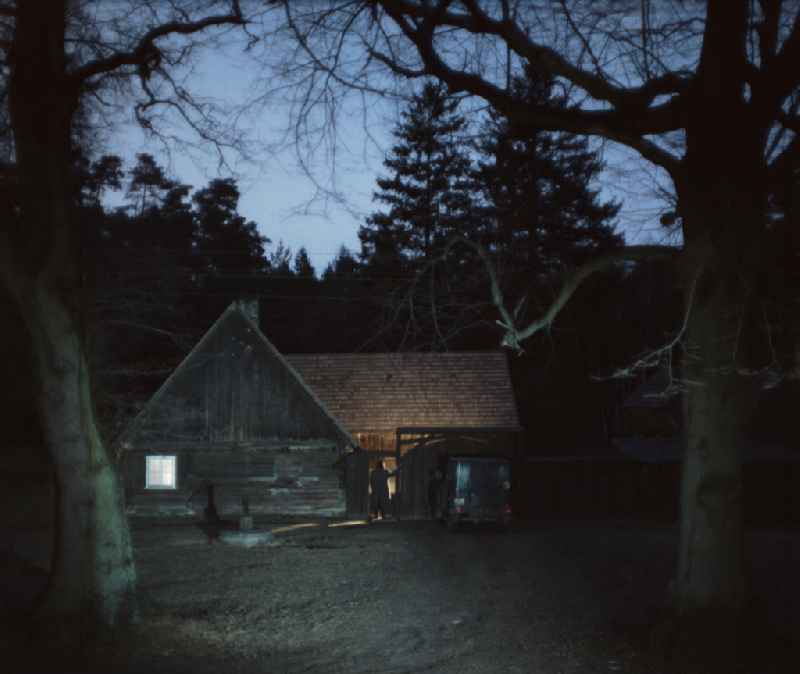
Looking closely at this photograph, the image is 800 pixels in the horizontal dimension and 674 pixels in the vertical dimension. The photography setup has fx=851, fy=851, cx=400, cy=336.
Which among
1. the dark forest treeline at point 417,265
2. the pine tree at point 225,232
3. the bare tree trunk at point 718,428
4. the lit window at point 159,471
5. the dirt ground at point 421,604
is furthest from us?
A: the pine tree at point 225,232

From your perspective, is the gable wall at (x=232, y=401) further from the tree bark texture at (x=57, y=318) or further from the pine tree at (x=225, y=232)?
the pine tree at (x=225, y=232)

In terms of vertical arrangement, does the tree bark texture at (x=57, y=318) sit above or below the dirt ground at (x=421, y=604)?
above

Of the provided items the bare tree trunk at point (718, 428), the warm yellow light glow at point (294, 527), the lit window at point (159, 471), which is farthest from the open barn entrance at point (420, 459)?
the bare tree trunk at point (718, 428)

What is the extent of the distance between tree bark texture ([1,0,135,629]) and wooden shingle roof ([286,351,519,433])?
21.3 metres

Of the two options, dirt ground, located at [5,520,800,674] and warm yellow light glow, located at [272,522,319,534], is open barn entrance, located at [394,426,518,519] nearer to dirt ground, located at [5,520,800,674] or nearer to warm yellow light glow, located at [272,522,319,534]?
warm yellow light glow, located at [272,522,319,534]

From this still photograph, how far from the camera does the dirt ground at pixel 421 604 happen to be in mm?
10195

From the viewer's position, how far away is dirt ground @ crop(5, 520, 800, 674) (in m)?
10.2

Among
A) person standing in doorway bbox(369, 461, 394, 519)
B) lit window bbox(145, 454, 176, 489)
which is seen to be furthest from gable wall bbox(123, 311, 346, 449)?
person standing in doorway bbox(369, 461, 394, 519)

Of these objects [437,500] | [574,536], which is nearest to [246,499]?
[437,500]

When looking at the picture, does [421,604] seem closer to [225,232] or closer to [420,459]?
[420,459]

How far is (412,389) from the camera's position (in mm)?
33719

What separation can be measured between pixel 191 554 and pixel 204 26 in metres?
14.0

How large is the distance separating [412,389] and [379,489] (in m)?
5.34

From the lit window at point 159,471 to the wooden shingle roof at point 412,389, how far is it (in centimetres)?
636
